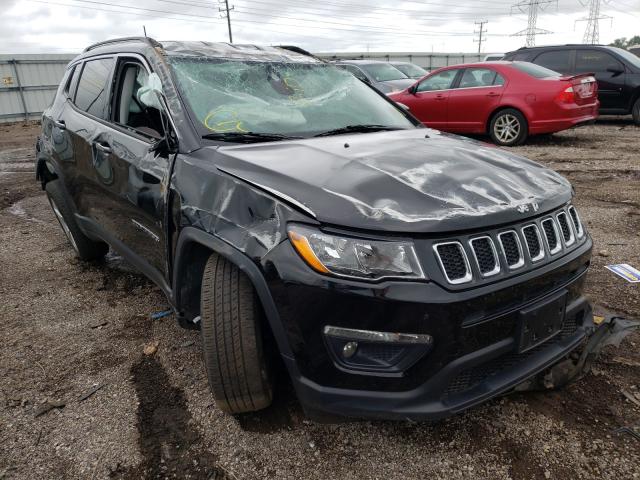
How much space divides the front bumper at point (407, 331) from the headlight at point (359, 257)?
0.04 metres

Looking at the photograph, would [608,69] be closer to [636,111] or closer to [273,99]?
[636,111]

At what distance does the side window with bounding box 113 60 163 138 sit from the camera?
2578 mm

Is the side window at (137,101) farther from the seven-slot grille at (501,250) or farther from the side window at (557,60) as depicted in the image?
the side window at (557,60)

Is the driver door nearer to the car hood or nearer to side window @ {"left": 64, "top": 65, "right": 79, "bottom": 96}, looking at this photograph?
side window @ {"left": 64, "top": 65, "right": 79, "bottom": 96}

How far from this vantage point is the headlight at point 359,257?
168 cm

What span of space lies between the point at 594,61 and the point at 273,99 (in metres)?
9.62

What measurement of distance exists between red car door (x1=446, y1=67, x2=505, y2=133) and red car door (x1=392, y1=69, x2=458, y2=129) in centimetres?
14

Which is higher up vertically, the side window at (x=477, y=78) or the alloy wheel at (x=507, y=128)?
the side window at (x=477, y=78)

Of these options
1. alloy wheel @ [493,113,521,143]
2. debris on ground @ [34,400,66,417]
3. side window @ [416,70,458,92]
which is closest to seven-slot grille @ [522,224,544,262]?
debris on ground @ [34,400,66,417]

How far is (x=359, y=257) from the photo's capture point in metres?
1.70

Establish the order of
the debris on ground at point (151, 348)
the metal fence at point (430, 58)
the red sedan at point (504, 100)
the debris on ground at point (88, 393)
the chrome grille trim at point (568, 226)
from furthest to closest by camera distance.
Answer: the metal fence at point (430, 58), the red sedan at point (504, 100), the debris on ground at point (151, 348), the debris on ground at point (88, 393), the chrome grille trim at point (568, 226)

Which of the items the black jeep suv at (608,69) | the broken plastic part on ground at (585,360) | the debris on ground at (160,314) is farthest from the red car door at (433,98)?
the debris on ground at (160,314)

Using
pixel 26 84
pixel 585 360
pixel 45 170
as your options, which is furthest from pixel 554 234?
pixel 26 84

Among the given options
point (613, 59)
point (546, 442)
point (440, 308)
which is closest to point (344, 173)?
point (440, 308)
